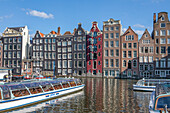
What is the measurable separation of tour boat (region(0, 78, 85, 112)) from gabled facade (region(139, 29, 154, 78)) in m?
41.6

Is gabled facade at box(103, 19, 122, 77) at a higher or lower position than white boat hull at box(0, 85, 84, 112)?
higher

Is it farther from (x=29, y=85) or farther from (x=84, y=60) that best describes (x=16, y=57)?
(x=29, y=85)

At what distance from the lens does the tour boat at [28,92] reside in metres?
21.3

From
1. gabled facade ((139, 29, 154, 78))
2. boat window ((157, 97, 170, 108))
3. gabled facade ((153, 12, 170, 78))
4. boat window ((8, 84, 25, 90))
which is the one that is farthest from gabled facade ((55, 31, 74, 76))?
boat window ((157, 97, 170, 108))

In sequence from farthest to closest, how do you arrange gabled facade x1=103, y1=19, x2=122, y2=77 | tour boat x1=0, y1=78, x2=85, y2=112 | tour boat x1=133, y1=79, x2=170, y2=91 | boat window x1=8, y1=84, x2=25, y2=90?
gabled facade x1=103, y1=19, x2=122, y2=77
tour boat x1=133, y1=79, x2=170, y2=91
boat window x1=8, y1=84, x2=25, y2=90
tour boat x1=0, y1=78, x2=85, y2=112

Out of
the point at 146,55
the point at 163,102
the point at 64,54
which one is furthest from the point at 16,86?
the point at 64,54

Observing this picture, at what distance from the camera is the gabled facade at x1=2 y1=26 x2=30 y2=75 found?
Result: 86.4 metres

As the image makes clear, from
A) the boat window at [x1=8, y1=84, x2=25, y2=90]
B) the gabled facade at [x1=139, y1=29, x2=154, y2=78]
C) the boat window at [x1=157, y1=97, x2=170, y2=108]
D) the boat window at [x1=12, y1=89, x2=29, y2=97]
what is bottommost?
the boat window at [x1=12, y1=89, x2=29, y2=97]

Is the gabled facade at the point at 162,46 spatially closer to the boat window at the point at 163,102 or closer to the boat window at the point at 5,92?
the boat window at the point at 163,102

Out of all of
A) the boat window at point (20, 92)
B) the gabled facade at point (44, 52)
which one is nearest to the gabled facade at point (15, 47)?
the gabled facade at point (44, 52)

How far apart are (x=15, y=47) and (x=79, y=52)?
29401 millimetres

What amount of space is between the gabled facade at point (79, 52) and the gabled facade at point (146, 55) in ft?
74.3

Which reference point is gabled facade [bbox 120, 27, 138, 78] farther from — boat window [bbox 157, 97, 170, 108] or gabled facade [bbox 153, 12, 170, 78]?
boat window [bbox 157, 97, 170, 108]

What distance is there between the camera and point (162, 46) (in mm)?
67875
